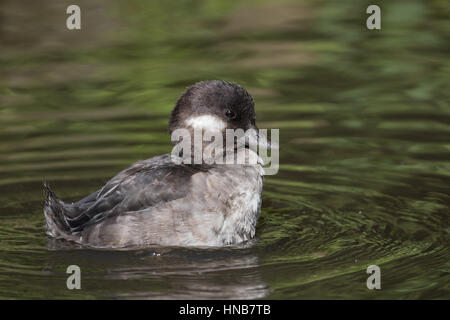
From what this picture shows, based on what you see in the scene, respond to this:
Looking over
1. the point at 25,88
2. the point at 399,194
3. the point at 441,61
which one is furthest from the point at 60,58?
the point at 399,194

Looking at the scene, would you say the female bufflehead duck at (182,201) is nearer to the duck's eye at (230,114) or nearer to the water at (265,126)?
the duck's eye at (230,114)

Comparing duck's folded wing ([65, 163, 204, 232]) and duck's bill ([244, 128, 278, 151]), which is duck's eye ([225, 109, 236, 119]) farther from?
duck's folded wing ([65, 163, 204, 232])

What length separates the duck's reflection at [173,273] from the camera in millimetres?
6707

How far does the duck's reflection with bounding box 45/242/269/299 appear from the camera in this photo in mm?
6707

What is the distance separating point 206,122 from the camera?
306 inches

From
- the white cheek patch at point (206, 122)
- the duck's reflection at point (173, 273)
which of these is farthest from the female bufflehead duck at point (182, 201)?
the duck's reflection at point (173, 273)

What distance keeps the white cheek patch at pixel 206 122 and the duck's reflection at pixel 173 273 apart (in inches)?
41.5

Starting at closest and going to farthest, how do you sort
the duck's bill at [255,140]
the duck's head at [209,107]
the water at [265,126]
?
1. the water at [265,126]
2. the duck's head at [209,107]
3. the duck's bill at [255,140]

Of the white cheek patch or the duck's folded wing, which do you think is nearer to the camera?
the duck's folded wing

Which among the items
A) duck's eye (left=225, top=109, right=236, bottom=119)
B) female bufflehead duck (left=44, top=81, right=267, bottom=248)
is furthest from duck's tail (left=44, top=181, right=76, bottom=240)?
duck's eye (left=225, top=109, right=236, bottom=119)

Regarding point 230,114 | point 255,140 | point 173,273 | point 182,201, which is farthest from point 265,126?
point 173,273

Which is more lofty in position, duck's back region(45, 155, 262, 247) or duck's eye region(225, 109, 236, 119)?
duck's eye region(225, 109, 236, 119)

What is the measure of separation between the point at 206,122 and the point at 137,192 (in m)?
0.83

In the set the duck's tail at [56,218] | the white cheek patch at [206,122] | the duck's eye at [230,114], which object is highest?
the duck's eye at [230,114]
